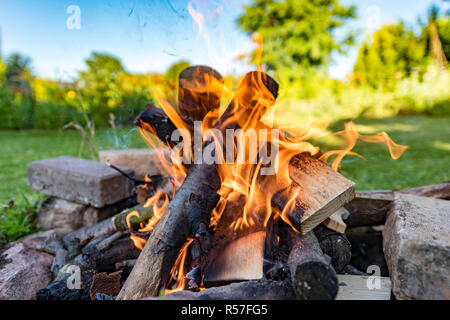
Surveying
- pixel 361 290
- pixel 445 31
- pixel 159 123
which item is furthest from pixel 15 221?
pixel 445 31

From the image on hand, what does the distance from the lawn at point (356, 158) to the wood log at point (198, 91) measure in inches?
16.5

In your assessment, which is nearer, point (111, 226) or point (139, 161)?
point (111, 226)

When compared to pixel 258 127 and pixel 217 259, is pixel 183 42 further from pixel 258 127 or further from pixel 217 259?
pixel 217 259

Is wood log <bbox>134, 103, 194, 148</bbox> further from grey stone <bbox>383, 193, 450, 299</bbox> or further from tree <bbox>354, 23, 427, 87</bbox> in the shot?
tree <bbox>354, 23, 427, 87</bbox>

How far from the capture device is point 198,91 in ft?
5.75

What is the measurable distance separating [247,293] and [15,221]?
187 centimetres

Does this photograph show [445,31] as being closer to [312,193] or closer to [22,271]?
[312,193]

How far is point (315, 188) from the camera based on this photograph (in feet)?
4.56

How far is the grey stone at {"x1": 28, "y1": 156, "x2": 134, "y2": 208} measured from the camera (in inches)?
78.0

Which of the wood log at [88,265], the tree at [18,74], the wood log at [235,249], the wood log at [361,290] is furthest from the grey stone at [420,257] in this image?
the tree at [18,74]

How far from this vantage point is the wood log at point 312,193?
4.24 ft

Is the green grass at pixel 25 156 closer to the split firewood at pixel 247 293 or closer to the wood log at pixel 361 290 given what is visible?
the split firewood at pixel 247 293

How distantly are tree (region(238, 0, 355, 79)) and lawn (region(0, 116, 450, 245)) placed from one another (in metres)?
5.07

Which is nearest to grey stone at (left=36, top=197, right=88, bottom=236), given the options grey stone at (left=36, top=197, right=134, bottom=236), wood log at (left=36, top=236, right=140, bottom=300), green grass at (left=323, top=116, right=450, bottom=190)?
grey stone at (left=36, top=197, right=134, bottom=236)
